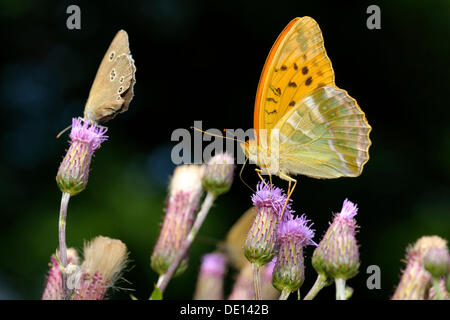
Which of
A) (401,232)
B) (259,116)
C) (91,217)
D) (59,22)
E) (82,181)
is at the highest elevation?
(59,22)

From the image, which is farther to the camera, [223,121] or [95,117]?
[223,121]

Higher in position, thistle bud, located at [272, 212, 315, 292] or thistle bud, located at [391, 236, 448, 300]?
thistle bud, located at [272, 212, 315, 292]

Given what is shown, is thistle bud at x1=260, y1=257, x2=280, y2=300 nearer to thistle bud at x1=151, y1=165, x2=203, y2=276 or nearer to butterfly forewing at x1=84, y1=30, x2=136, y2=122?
thistle bud at x1=151, y1=165, x2=203, y2=276

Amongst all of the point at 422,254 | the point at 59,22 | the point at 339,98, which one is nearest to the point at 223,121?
the point at 59,22

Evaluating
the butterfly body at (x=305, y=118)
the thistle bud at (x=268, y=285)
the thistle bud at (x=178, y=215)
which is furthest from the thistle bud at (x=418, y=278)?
the thistle bud at (x=178, y=215)

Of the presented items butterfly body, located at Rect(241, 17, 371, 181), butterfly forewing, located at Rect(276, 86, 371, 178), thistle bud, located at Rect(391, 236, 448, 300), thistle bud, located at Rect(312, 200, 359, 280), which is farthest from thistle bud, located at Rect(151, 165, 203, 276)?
thistle bud, located at Rect(391, 236, 448, 300)
